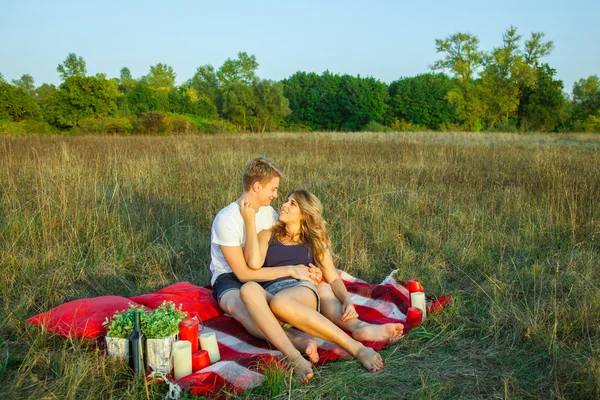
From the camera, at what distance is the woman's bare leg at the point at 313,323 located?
2.70m

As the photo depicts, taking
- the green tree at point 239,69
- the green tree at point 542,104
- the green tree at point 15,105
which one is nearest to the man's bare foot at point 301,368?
the green tree at point 15,105

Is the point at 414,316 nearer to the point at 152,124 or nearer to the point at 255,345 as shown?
the point at 255,345

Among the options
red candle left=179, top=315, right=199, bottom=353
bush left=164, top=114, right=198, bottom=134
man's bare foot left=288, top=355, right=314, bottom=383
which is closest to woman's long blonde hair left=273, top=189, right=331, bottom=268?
man's bare foot left=288, top=355, right=314, bottom=383

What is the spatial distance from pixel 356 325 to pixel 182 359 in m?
1.13

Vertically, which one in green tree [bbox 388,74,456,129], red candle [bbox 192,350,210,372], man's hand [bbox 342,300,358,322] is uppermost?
green tree [bbox 388,74,456,129]

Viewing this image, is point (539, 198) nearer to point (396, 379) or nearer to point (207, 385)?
point (396, 379)

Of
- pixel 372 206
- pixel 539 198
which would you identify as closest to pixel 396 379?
pixel 372 206

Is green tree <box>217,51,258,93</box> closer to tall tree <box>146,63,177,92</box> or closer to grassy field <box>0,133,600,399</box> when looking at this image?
tall tree <box>146,63,177,92</box>

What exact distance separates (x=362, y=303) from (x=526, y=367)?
1224 mm

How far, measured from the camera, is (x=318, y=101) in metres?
48.6

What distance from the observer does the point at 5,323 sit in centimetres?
296

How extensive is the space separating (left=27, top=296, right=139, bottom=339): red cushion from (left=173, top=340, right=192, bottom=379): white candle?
21.0 inches

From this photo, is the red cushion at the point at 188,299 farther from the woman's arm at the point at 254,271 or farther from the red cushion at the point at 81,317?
the woman's arm at the point at 254,271

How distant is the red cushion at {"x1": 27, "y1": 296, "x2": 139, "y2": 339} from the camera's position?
2756 mm
